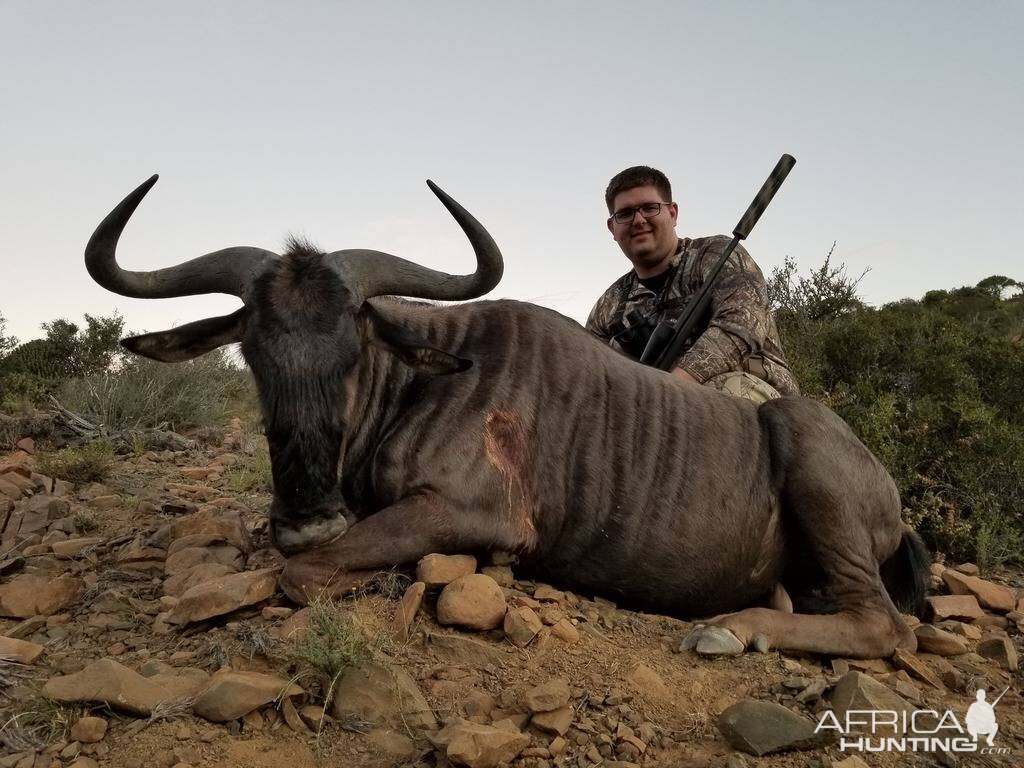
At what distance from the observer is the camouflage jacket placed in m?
5.30

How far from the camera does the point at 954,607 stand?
4.43 meters

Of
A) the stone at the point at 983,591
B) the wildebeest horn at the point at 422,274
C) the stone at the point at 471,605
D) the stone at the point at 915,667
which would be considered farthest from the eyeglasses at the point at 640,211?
the stone at the point at 471,605

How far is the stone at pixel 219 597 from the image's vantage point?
314 cm

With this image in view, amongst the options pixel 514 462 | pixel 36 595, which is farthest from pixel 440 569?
pixel 36 595

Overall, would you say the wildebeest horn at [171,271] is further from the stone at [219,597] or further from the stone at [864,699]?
the stone at [864,699]

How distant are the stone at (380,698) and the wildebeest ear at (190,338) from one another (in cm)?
192

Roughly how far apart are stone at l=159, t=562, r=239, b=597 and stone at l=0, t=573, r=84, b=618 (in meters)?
0.43

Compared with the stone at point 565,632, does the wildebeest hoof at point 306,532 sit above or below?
above

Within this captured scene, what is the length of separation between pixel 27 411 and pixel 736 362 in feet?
27.3

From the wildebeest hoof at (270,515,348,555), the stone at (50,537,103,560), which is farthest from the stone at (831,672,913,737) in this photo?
the stone at (50,537,103,560)

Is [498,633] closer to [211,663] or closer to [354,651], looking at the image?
[354,651]

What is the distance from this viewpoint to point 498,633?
3064 mm

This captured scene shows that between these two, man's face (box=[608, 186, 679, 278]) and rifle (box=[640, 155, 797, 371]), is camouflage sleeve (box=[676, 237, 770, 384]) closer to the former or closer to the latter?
rifle (box=[640, 155, 797, 371])

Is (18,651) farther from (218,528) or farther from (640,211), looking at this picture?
(640,211)
